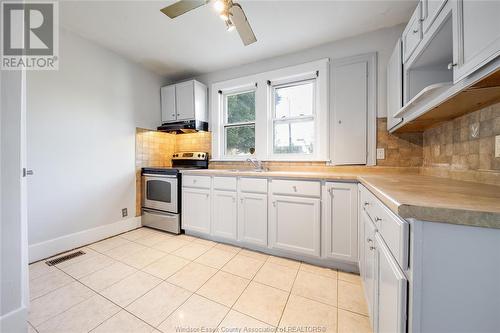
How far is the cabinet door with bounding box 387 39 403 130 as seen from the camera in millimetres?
1639

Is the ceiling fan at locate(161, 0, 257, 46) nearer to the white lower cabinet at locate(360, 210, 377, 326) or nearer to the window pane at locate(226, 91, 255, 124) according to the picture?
the window pane at locate(226, 91, 255, 124)

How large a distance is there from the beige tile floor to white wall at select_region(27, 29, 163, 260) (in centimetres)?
53

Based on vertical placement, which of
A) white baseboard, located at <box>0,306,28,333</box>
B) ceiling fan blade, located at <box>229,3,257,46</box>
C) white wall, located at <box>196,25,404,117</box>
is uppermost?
white wall, located at <box>196,25,404,117</box>

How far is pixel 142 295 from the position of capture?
1.50 meters

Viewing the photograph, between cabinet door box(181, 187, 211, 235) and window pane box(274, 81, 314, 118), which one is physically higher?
window pane box(274, 81, 314, 118)

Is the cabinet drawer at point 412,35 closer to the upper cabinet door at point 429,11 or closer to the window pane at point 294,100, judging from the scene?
the upper cabinet door at point 429,11

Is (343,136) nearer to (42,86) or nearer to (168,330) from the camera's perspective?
(168,330)

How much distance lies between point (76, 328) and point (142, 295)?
39 centimetres

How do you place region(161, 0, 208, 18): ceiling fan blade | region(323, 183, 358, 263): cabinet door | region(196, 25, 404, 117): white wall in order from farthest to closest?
region(196, 25, 404, 117): white wall < region(323, 183, 358, 263): cabinet door < region(161, 0, 208, 18): ceiling fan blade

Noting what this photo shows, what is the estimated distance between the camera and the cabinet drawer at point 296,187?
1.91 meters

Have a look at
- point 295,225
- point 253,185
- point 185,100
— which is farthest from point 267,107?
point 295,225

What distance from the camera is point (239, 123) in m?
3.02

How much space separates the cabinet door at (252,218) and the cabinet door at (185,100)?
1628mm

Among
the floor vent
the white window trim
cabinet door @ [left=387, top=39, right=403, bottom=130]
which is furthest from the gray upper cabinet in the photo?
cabinet door @ [left=387, top=39, right=403, bottom=130]
